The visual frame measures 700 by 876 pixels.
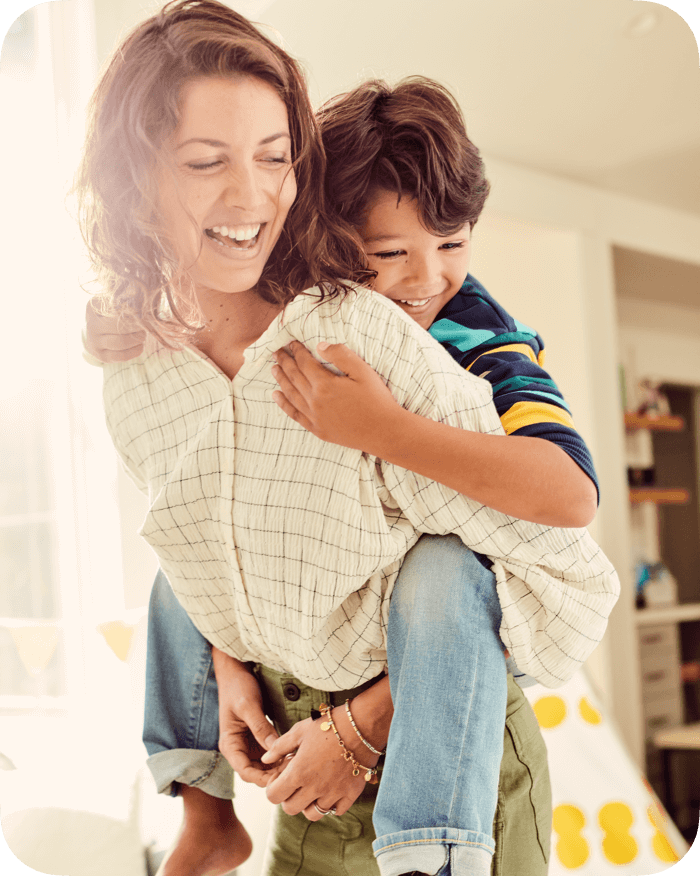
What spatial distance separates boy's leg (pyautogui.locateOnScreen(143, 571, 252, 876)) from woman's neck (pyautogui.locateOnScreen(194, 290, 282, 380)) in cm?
28

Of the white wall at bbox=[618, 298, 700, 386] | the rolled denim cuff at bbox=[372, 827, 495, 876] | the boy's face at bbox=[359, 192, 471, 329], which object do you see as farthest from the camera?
the white wall at bbox=[618, 298, 700, 386]

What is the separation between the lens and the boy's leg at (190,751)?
816 millimetres

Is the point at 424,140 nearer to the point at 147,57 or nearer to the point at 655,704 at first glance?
the point at 147,57

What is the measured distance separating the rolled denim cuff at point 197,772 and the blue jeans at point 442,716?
0.93 ft

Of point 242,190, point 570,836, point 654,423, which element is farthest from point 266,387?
point 570,836

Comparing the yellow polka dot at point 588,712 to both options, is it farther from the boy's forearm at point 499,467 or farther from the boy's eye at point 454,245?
the boy's eye at point 454,245

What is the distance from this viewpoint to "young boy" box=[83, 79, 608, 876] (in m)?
0.59

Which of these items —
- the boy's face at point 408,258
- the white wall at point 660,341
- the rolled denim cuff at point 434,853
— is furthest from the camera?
the white wall at point 660,341

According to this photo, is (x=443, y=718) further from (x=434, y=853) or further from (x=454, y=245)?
(x=454, y=245)

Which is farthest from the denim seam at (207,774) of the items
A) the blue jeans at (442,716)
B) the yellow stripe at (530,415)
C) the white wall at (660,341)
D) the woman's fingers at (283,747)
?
the white wall at (660,341)

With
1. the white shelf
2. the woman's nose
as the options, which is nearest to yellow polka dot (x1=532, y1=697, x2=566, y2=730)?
the white shelf

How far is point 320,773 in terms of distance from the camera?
0.69m

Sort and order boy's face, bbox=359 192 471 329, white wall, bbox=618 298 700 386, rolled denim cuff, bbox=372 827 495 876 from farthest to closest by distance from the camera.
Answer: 1. white wall, bbox=618 298 700 386
2. boy's face, bbox=359 192 471 329
3. rolled denim cuff, bbox=372 827 495 876

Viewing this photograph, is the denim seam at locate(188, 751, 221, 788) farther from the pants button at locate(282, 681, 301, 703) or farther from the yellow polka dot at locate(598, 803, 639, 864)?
the yellow polka dot at locate(598, 803, 639, 864)
